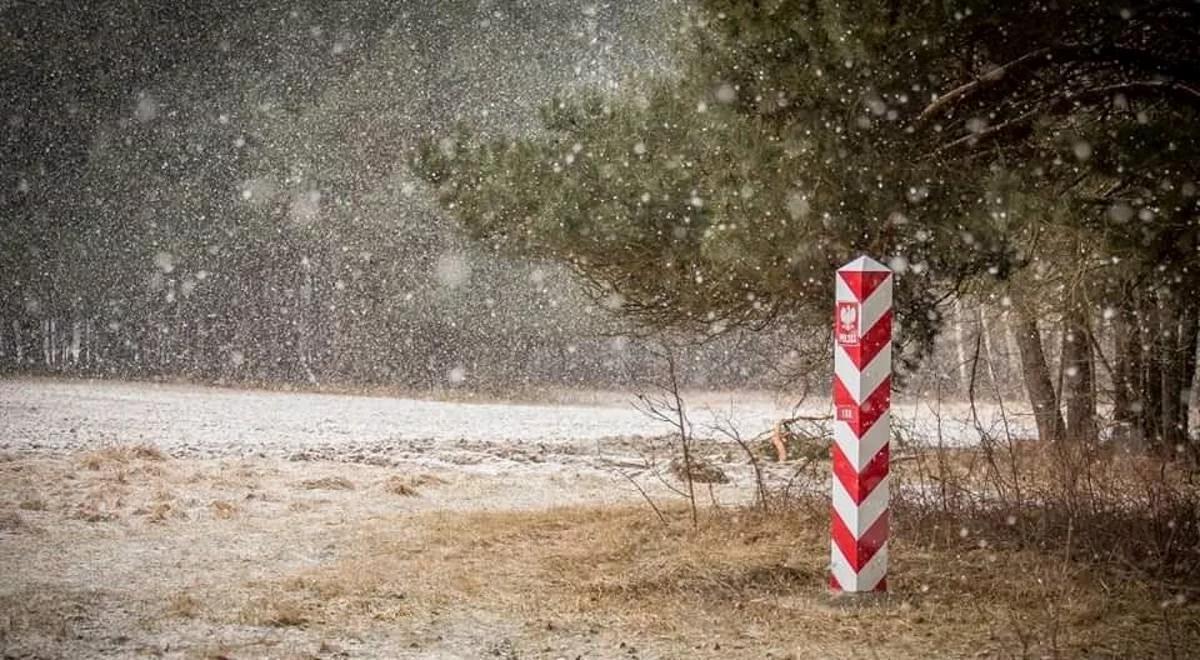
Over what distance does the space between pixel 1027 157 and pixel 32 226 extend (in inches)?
1306

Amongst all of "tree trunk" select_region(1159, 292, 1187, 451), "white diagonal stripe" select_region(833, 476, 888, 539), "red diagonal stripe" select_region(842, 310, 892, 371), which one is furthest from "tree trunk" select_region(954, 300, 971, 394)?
"white diagonal stripe" select_region(833, 476, 888, 539)

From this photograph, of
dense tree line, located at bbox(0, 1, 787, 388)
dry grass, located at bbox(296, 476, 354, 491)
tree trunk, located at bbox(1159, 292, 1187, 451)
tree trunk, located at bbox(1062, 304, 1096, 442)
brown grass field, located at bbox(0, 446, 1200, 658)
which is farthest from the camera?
dense tree line, located at bbox(0, 1, 787, 388)

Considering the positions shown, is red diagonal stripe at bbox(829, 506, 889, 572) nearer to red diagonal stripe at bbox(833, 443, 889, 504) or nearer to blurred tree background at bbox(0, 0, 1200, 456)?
red diagonal stripe at bbox(833, 443, 889, 504)

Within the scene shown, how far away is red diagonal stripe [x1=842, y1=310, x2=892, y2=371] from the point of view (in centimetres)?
601

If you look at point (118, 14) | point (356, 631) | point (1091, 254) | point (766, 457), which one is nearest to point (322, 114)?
point (118, 14)

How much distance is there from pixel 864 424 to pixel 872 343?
0.45 meters

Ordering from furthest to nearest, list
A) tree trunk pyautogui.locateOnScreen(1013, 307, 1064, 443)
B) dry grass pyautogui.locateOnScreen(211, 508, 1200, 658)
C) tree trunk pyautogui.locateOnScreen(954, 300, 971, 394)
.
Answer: tree trunk pyautogui.locateOnScreen(1013, 307, 1064, 443)
tree trunk pyautogui.locateOnScreen(954, 300, 971, 394)
dry grass pyautogui.locateOnScreen(211, 508, 1200, 658)

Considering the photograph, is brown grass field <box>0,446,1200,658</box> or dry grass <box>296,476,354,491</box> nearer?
brown grass field <box>0,446,1200,658</box>

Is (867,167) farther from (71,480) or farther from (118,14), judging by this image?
(118,14)

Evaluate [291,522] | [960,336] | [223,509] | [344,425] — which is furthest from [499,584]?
[960,336]

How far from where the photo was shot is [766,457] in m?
14.8

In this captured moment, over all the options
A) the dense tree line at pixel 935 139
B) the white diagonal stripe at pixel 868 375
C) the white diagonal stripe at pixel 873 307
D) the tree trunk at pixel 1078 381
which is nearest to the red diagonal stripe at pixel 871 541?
the white diagonal stripe at pixel 868 375

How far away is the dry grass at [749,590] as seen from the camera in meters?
5.56

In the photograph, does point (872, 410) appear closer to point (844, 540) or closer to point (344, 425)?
point (844, 540)
